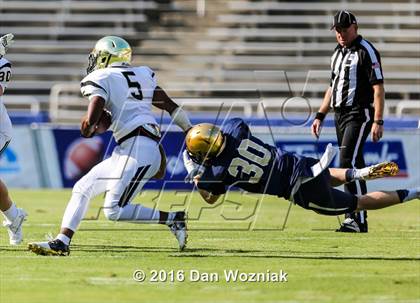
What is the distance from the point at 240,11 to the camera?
19.7 m

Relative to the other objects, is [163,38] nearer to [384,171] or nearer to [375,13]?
[375,13]

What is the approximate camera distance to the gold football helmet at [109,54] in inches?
277

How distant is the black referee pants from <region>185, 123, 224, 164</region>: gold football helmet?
1.93m

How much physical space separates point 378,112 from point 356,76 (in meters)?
0.48

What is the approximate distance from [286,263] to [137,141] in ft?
4.42

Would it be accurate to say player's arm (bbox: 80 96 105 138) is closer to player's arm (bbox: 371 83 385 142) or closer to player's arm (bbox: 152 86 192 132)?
player's arm (bbox: 152 86 192 132)

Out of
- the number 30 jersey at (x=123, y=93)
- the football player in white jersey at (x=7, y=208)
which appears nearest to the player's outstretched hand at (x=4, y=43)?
the football player in white jersey at (x=7, y=208)

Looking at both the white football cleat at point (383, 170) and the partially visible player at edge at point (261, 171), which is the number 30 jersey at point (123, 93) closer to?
the partially visible player at edge at point (261, 171)

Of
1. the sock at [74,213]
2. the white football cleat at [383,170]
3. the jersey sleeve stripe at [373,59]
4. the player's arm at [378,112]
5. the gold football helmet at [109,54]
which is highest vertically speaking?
the gold football helmet at [109,54]

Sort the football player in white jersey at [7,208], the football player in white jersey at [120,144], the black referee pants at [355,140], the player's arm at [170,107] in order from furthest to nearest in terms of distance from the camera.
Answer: the black referee pants at [355,140] < the football player in white jersey at [7,208] < the player's arm at [170,107] < the football player in white jersey at [120,144]

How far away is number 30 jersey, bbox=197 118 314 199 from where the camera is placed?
22.6 feet

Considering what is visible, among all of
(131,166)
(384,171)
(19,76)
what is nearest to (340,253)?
(384,171)

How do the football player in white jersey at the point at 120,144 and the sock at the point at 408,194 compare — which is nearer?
the football player in white jersey at the point at 120,144

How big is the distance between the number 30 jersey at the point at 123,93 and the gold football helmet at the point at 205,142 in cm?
32
